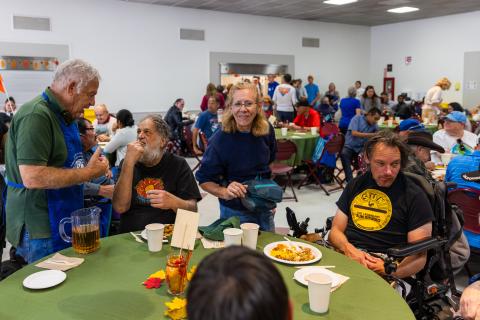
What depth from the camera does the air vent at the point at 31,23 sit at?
8.59 m

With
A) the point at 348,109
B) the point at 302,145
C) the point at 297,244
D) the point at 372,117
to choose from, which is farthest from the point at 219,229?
the point at 348,109

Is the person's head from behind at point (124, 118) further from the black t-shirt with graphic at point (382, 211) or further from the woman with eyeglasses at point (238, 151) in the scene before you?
the black t-shirt with graphic at point (382, 211)

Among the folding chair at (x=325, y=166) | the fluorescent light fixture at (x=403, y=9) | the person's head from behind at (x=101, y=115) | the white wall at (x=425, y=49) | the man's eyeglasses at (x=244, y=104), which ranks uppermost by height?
the fluorescent light fixture at (x=403, y=9)

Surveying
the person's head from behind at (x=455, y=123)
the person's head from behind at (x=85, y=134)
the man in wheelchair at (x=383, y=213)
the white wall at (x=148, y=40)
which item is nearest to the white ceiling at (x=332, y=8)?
the white wall at (x=148, y=40)

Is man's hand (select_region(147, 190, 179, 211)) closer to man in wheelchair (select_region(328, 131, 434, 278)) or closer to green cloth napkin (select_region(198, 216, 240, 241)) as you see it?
green cloth napkin (select_region(198, 216, 240, 241))

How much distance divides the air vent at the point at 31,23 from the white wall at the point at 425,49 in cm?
973

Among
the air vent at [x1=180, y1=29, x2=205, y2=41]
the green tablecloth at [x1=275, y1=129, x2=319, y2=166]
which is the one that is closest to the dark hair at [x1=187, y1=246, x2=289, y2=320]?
the green tablecloth at [x1=275, y1=129, x2=319, y2=166]

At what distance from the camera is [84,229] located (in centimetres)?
183

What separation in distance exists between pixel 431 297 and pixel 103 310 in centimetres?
168

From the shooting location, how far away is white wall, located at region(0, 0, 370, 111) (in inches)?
355

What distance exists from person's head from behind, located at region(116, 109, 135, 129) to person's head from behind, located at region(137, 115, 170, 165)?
8.04 ft

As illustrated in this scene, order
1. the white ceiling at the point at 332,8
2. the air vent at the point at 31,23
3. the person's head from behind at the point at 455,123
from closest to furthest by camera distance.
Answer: the person's head from behind at the point at 455,123, the air vent at the point at 31,23, the white ceiling at the point at 332,8

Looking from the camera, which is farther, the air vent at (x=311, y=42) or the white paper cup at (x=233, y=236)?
the air vent at (x=311, y=42)

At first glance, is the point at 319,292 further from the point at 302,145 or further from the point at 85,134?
the point at 302,145
